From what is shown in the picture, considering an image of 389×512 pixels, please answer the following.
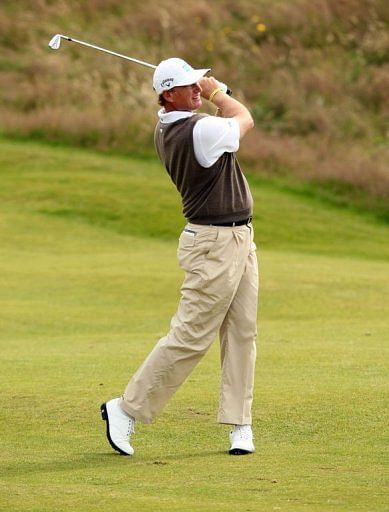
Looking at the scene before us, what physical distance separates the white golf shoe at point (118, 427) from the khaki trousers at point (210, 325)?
4cm

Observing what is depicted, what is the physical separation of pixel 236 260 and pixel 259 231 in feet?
46.0

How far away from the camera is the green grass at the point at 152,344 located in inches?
236

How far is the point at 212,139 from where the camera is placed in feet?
21.6

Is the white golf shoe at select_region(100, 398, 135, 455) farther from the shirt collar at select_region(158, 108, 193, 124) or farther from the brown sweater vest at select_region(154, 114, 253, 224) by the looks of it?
the shirt collar at select_region(158, 108, 193, 124)

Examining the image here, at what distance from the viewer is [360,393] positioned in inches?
325

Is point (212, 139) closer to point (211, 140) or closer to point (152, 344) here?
point (211, 140)

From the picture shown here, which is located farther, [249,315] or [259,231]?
[259,231]

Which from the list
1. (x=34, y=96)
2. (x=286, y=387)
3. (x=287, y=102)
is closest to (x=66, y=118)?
(x=34, y=96)

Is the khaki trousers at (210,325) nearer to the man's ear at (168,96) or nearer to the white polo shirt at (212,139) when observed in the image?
the white polo shirt at (212,139)

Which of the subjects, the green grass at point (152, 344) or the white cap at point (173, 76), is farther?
the white cap at point (173, 76)

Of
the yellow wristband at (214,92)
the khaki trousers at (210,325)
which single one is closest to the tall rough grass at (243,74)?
the yellow wristband at (214,92)

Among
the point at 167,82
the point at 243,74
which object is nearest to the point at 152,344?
the point at 167,82

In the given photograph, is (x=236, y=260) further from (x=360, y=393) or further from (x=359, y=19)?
(x=359, y=19)

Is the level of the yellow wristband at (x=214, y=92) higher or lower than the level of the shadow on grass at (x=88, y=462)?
higher
